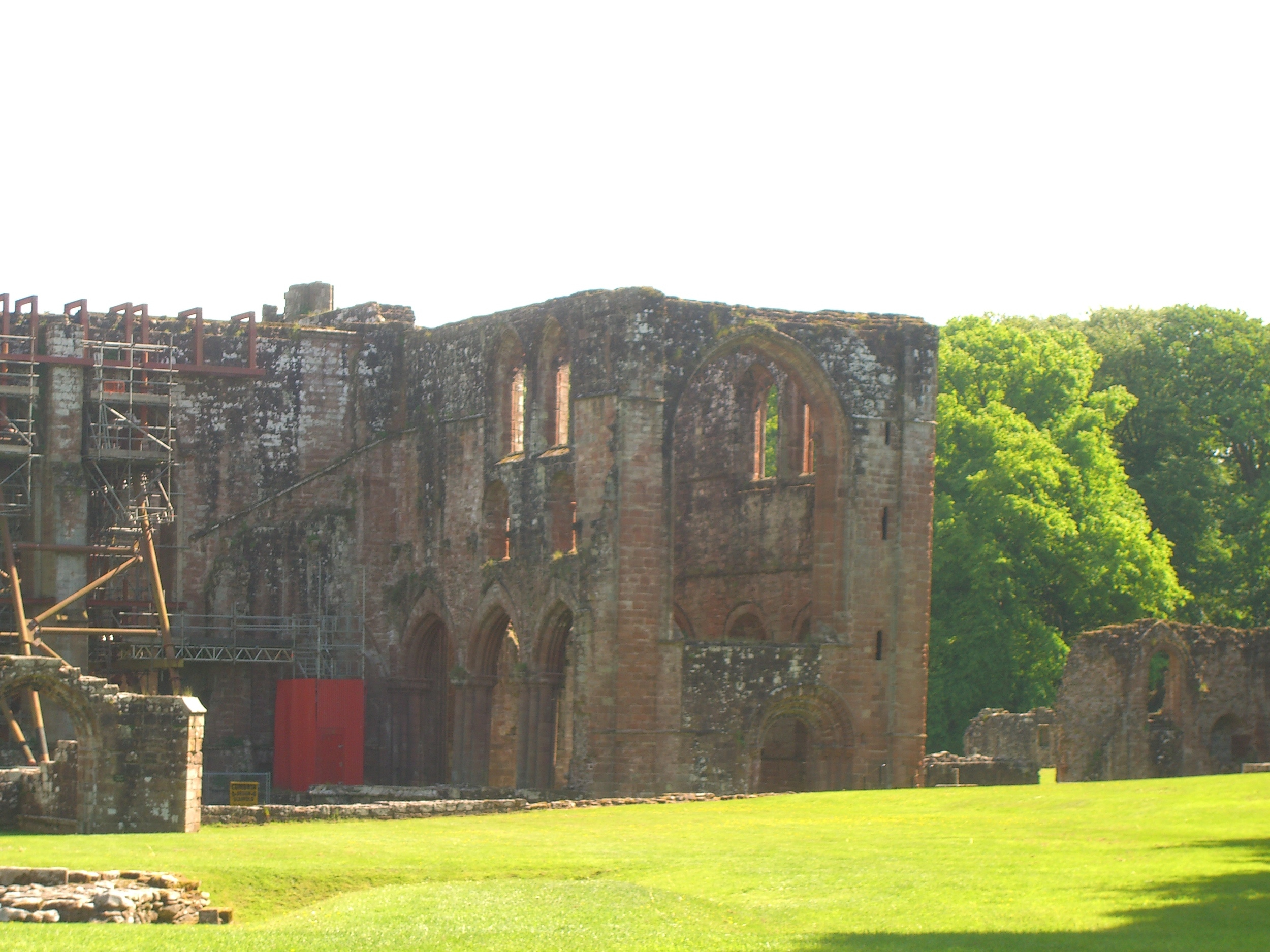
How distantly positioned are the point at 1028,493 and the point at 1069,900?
29869 millimetres

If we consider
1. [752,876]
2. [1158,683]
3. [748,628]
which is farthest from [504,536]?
[752,876]

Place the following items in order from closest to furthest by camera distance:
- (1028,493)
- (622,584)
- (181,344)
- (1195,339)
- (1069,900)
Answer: (1069,900)
(622,584)
(181,344)
(1028,493)
(1195,339)

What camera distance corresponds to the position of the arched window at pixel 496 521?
41.1 m

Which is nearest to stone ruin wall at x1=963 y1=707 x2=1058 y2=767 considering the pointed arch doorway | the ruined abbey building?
the ruined abbey building

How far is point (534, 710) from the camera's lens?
39719 millimetres

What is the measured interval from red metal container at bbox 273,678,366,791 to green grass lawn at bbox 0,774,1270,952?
10504mm

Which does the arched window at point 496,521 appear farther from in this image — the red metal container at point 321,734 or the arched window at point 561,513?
the red metal container at point 321,734

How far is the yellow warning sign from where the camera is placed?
3956 centimetres

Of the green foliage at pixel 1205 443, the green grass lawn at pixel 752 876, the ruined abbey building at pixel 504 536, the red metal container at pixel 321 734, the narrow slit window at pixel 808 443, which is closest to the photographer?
the green grass lawn at pixel 752 876

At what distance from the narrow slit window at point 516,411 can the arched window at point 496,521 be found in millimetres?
836

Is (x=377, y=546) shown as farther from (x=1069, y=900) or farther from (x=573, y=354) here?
(x=1069, y=900)

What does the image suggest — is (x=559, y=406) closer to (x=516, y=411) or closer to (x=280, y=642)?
(x=516, y=411)

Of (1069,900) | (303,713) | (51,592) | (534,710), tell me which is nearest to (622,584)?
(534,710)

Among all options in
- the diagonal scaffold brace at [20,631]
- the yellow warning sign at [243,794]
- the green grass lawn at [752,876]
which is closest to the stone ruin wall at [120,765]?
the green grass lawn at [752,876]
